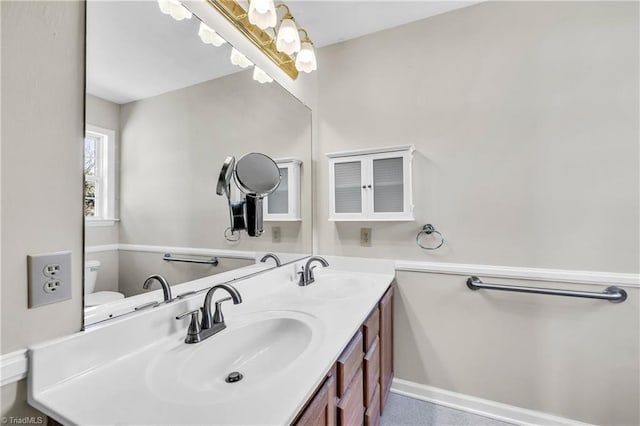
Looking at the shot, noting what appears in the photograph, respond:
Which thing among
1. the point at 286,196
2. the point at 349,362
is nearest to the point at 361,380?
the point at 349,362

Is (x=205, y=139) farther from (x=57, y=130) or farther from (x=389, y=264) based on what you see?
(x=389, y=264)

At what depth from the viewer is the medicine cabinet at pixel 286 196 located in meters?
1.78

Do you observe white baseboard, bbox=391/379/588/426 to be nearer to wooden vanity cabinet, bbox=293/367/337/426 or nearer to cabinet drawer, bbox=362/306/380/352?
cabinet drawer, bbox=362/306/380/352

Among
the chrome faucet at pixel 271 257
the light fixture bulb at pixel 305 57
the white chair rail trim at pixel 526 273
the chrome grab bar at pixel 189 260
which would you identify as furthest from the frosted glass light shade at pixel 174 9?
the white chair rail trim at pixel 526 273

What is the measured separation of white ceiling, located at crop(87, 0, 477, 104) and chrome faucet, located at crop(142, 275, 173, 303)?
24.9 inches

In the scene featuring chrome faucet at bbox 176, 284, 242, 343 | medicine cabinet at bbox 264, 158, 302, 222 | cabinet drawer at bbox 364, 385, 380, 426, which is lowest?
cabinet drawer at bbox 364, 385, 380, 426

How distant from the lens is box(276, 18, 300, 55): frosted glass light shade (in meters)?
1.51

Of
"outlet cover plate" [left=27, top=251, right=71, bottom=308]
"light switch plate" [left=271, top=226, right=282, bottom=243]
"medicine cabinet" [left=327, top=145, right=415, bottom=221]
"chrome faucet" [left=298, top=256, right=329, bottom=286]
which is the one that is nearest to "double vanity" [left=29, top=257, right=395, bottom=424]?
"outlet cover plate" [left=27, top=251, right=71, bottom=308]

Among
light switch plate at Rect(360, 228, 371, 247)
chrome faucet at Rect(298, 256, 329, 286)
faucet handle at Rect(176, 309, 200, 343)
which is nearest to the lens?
faucet handle at Rect(176, 309, 200, 343)

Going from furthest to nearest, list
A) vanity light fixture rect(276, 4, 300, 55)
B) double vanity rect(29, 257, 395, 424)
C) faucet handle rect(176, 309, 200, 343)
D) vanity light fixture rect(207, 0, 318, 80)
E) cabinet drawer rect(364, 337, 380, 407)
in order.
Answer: vanity light fixture rect(276, 4, 300, 55), vanity light fixture rect(207, 0, 318, 80), cabinet drawer rect(364, 337, 380, 407), faucet handle rect(176, 309, 200, 343), double vanity rect(29, 257, 395, 424)

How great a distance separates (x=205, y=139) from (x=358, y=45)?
1.39 meters

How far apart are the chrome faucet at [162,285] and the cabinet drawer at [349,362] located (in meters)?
0.67

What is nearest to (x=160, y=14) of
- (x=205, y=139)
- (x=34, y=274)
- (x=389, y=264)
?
(x=205, y=139)

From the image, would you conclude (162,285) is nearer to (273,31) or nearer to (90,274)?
(90,274)
